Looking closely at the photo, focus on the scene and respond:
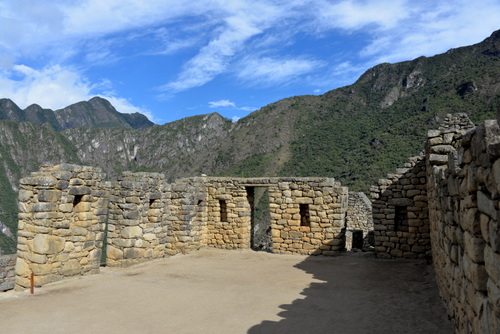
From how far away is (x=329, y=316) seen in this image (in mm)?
5965

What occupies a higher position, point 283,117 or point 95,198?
point 283,117

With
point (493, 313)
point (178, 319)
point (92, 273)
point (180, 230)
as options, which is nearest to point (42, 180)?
point (92, 273)

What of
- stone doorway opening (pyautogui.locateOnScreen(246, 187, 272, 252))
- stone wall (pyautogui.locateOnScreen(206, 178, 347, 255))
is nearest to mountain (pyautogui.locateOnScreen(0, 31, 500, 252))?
stone doorway opening (pyautogui.locateOnScreen(246, 187, 272, 252))

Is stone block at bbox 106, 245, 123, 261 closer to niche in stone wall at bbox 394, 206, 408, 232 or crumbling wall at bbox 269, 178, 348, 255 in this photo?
crumbling wall at bbox 269, 178, 348, 255

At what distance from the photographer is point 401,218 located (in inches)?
421

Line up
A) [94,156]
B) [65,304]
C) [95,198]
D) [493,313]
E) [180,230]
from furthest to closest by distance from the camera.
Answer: [94,156], [180,230], [95,198], [65,304], [493,313]

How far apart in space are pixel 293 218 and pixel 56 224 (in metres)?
6.96

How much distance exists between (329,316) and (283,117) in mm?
50039

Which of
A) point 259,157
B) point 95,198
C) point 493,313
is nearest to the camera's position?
point 493,313

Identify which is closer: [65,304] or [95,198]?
[65,304]

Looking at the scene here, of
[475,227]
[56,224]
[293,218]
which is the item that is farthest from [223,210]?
[475,227]

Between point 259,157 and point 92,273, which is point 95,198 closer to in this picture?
point 92,273

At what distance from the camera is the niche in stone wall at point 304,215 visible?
12264mm

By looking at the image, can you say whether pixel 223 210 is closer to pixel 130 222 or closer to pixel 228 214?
pixel 228 214
